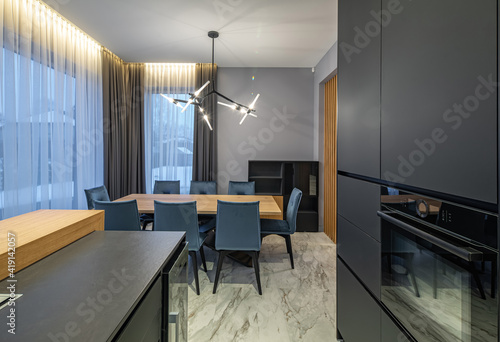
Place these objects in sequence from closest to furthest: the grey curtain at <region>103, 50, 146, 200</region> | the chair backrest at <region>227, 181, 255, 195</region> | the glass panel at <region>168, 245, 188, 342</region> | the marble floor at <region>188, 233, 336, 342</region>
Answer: the glass panel at <region>168, 245, 188, 342</region>, the marble floor at <region>188, 233, 336, 342</region>, the chair backrest at <region>227, 181, 255, 195</region>, the grey curtain at <region>103, 50, 146, 200</region>

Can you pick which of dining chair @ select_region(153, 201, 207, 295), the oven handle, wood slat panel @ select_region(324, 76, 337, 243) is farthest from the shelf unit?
the oven handle

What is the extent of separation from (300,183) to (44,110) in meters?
3.62

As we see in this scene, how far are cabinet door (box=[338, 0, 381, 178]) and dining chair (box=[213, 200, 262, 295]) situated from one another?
0.93 m

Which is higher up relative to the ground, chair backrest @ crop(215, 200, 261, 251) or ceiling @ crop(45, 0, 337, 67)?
ceiling @ crop(45, 0, 337, 67)

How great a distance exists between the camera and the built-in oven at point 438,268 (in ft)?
2.17

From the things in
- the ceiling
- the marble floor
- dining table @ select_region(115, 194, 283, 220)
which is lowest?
the marble floor

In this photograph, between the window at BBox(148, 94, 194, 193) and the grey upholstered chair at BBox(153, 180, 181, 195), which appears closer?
the grey upholstered chair at BBox(153, 180, 181, 195)

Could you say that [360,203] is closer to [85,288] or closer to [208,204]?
[85,288]

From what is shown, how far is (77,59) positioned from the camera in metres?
3.21

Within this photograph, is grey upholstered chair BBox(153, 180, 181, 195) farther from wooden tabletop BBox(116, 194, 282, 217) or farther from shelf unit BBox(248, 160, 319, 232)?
shelf unit BBox(248, 160, 319, 232)

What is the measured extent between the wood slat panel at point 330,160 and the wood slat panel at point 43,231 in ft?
10.5

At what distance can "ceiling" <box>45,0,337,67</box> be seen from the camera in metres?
2.52

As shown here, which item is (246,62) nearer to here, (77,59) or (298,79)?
(298,79)

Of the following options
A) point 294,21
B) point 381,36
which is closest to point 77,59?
point 294,21
